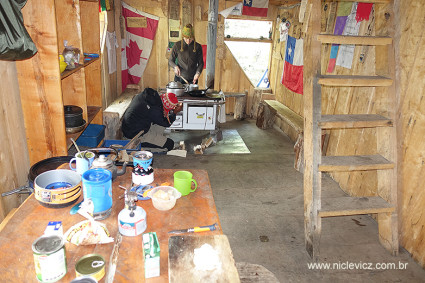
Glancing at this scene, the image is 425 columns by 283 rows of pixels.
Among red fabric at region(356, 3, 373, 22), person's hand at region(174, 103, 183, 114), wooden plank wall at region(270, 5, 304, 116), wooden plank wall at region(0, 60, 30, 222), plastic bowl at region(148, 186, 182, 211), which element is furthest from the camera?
wooden plank wall at region(270, 5, 304, 116)

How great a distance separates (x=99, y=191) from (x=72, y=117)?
1.66 m

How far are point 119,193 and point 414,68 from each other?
2.96 meters

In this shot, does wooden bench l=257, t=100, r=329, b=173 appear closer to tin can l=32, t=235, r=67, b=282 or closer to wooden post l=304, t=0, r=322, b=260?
wooden post l=304, t=0, r=322, b=260

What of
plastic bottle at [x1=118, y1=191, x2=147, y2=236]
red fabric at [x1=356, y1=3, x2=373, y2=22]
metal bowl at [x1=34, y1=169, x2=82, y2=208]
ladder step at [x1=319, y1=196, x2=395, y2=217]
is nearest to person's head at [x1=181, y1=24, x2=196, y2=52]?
red fabric at [x1=356, y1=3, x2=373, y2=22]

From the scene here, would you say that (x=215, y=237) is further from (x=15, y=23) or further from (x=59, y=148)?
(x=59, y=148)

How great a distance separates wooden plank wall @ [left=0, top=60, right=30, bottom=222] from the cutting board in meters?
1.75

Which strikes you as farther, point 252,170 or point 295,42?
point 295,42

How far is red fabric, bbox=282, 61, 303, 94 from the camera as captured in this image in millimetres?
6348

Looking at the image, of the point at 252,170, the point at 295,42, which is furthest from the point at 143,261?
the point at 295,42

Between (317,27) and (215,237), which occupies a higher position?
(317,27)

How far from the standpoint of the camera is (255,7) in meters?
7.20

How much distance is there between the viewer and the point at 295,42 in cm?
655

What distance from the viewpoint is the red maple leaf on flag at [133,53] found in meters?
7.32

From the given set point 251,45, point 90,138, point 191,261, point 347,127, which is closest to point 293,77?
point 251,45
